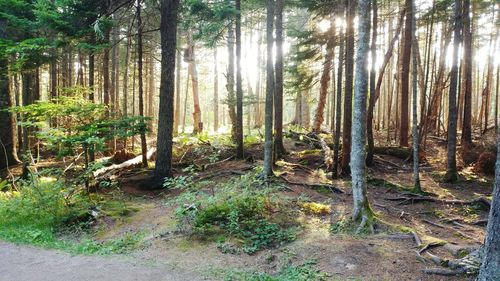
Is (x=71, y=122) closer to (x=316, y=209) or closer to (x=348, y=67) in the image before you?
(x=316, y=209)

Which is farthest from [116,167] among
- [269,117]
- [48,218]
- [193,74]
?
[193,74]

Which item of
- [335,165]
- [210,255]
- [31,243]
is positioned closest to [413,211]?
[335,165]

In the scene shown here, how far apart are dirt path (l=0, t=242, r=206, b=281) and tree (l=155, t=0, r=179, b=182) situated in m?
5.15

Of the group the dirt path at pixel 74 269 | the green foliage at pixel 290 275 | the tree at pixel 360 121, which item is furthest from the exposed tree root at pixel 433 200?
the dirt path at pixel 74 269

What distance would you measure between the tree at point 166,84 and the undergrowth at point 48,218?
111 inches

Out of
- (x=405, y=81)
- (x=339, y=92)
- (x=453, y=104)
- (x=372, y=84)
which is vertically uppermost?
(x=405, y=81)

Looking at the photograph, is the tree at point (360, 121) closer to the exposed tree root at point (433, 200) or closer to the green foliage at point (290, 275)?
the green foliage at point (290, 275)

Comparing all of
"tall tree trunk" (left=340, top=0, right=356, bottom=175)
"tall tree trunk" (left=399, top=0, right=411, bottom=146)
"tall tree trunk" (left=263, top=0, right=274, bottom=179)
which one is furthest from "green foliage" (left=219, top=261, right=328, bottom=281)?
"tall tree trunk" (left=399, top=0, right=411, bottom=146)

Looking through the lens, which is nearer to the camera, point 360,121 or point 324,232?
point 324,232

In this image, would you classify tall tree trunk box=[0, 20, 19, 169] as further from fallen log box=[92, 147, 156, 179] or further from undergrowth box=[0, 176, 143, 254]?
undergrowth box=[0, 176, 143, 254]

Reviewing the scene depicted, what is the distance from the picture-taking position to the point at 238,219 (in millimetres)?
7465

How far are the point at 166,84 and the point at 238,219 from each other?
5.86 meters

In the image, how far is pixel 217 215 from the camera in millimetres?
7594

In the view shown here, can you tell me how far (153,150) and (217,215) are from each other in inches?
384
